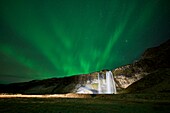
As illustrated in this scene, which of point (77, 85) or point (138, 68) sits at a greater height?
point (138, 68)

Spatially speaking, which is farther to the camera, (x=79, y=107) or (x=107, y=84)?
(x=107, y=84)

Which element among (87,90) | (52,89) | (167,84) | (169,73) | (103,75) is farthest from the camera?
(52,89)

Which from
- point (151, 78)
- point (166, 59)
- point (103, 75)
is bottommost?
point (151, 78)

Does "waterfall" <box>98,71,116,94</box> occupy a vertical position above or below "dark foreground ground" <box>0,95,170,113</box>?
above

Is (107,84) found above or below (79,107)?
above

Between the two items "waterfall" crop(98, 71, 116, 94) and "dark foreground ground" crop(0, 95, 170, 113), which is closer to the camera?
"dark foreground ground" crop(0, 95, 170, 113)

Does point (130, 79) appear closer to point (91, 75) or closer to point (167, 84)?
point (91, 75)

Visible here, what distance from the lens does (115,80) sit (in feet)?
531

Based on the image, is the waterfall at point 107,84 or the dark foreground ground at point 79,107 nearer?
the dark foreground ground at point 79,107

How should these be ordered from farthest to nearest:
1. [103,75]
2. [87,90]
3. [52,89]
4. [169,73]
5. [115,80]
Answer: [52,89], [103,75], [115,80], [87,90], [169,73]

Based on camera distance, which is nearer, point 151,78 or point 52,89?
point 151,78

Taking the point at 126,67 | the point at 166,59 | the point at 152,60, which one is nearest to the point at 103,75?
the point at 126,67

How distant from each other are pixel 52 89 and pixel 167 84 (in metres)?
135

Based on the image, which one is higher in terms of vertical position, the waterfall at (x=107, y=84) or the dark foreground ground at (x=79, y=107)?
the waterfall at (x=107, y=84)
